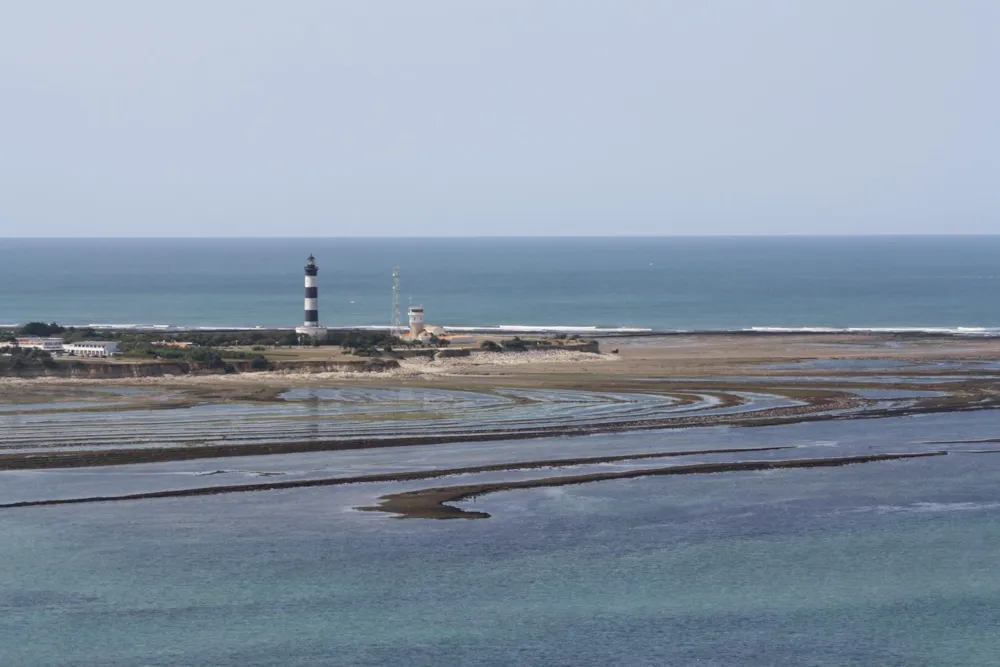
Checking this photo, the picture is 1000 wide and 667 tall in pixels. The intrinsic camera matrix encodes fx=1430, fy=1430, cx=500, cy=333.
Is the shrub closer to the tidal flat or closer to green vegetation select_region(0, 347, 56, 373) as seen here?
green vegetation select_region(0, 347, 56, 373)

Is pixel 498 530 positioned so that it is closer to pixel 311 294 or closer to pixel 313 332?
pixel 313 332

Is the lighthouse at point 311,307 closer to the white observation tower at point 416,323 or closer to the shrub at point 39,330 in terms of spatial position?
the white observation tower at point 416,323

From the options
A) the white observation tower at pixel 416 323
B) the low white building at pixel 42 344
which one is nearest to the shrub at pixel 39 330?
the low white building at pixel 42 344

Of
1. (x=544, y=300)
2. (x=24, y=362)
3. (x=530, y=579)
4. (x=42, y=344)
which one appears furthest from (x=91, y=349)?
(x=544, y=300)

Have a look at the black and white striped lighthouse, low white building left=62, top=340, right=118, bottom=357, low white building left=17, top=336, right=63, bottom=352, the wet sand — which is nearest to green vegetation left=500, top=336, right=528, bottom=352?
the wet sand

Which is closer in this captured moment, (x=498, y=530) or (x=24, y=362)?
(x=498, y=530)

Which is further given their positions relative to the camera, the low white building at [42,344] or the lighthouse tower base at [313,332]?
the lighthouse tower base at [313,332]
